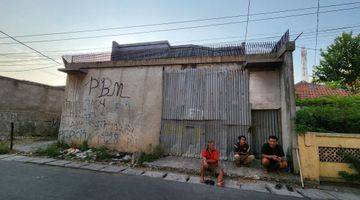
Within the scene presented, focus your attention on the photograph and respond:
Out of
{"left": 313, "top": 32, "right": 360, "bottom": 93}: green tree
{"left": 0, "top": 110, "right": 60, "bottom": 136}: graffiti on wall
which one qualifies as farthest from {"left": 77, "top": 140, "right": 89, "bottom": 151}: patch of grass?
{"left": 313, "top": 32, "right": 360, "bottom": 93}: green tree

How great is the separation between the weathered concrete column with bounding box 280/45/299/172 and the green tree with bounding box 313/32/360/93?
11.4m

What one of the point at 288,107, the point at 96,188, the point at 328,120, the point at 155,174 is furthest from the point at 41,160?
the point at 328,120

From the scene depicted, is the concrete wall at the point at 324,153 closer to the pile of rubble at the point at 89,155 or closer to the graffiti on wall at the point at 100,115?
the pile of rubble at the point at 89,155

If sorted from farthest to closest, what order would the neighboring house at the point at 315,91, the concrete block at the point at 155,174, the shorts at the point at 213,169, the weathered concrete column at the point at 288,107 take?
the neighboring house at the point at 315,91 → the weathered concrete column at the point at 288,107 → the shorts at the point at 213,169 → the concrete block at the point at 155,174

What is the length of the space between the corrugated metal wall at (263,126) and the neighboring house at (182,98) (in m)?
0.04

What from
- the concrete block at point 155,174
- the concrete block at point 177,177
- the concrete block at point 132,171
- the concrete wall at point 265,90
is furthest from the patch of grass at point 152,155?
the concrete wall at point 265,90

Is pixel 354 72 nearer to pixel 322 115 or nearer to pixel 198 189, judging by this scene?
pixel 322 115

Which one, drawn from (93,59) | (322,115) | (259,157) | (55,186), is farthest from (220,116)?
(93,59)

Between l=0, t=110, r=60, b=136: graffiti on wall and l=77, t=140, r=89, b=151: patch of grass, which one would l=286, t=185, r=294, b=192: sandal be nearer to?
l=77, t=140, r=89, b=151: patch of grass

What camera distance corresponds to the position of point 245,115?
27.8 feet

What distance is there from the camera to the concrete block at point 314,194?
17.1 ft

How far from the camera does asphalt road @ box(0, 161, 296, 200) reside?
4559 mm

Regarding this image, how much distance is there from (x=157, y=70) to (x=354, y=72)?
16.4 meters

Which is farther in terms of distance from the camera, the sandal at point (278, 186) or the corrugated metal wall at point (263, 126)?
the corrugated metal wall at point (263, 126)
